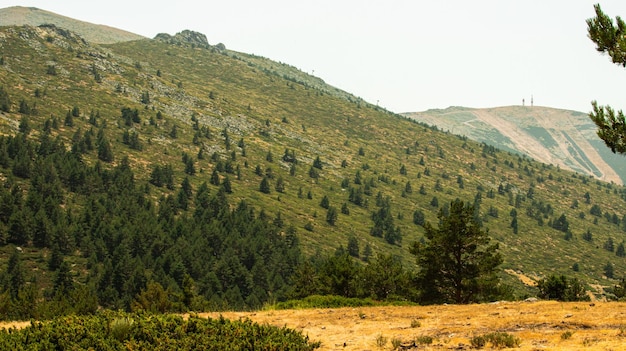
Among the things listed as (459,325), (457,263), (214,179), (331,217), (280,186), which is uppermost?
(459,325)

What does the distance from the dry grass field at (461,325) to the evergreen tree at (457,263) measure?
614 inches

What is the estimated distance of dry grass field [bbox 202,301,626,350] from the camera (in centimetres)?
1330

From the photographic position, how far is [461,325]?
17.3 meters

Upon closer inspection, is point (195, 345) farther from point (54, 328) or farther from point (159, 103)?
point (159, 103)

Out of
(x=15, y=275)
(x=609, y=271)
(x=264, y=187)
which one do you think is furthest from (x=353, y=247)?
(x=609, y=271)

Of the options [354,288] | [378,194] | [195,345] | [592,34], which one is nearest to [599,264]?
[378,194]

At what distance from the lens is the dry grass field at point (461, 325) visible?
43.7 ft

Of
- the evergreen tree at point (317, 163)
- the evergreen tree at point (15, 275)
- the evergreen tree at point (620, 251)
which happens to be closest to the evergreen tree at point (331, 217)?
the evergreen tree at point (317, 163)

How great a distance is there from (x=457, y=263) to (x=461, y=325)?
905 inches

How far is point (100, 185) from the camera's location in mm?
113938

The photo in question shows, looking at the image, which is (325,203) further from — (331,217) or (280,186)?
(280,186)

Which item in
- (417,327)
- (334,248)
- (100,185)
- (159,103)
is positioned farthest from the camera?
(159,103)

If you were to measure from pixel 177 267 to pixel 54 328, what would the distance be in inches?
3170

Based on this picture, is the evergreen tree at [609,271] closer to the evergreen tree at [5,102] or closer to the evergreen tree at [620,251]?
the evergreen tree at [620,251]
